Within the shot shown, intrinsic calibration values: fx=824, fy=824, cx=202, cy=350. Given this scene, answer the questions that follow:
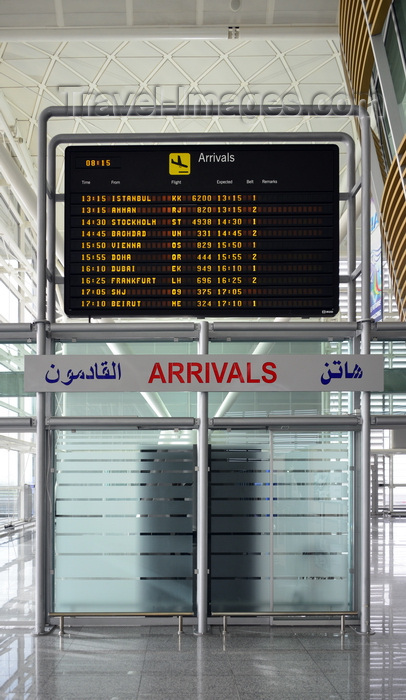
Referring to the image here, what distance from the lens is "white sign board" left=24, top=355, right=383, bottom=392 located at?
432 inches

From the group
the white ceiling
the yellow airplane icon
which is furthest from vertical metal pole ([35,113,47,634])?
the white ceiling

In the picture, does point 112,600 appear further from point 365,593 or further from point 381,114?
point 381,114

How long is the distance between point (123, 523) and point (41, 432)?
167cm

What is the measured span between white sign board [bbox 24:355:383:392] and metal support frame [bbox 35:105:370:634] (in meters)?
0.31

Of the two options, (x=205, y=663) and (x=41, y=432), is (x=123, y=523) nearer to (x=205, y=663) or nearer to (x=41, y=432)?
(x=41, y=432)

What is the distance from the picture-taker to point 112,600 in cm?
1112

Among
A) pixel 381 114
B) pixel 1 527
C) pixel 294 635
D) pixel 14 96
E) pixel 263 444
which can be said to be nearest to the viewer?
pixel 294 635

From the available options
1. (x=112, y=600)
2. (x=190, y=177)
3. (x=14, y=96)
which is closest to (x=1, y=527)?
(x=14, y=96)

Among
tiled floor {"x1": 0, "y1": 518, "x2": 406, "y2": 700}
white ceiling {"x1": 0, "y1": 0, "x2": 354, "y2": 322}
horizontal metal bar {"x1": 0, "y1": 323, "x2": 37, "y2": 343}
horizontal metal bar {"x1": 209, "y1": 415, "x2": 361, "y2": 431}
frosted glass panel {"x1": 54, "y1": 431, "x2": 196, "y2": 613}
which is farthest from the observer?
white ceiling {"x1": 0, "y1": 0, "x2": 354, "y2": 322}

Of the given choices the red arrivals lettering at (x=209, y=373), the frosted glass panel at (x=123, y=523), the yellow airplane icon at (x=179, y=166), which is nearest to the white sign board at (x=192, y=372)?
the red arrivals lettering at (x=209, y=373)

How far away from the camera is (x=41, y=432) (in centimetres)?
1118

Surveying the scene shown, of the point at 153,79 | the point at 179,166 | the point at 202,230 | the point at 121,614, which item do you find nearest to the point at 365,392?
the point at 202,230

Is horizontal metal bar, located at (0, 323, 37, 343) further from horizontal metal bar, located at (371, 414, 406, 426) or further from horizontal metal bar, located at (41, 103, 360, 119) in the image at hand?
horizontal metal bar, located at (371, 414, 406, 426)

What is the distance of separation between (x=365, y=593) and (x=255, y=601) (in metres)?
1.48
